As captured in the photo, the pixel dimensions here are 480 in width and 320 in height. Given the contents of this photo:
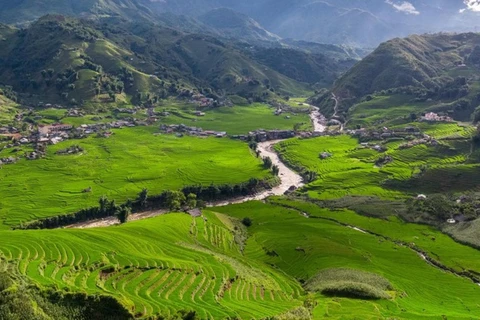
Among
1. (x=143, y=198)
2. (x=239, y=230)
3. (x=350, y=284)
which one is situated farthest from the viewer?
(x=143, y=198)

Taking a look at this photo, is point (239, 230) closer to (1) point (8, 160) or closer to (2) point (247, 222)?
(2) point (247, 222)

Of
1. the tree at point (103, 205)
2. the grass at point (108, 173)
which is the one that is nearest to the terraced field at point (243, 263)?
the tree at point (103, 205)

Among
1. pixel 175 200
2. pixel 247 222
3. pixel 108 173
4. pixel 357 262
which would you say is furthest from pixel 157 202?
pixel 357 262

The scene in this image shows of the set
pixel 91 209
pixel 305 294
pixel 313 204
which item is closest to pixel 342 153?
pixel 313 204

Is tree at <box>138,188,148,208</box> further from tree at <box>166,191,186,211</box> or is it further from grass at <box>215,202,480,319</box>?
grass at <box>215,202,480,319</box>

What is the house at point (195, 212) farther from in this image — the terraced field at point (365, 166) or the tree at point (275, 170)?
the tree at point (275, 170)

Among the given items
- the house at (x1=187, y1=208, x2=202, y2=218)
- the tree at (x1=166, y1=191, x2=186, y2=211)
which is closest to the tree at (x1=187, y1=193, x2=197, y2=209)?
the tree at (x1=166, y1=191, x2=186, y2=211)
